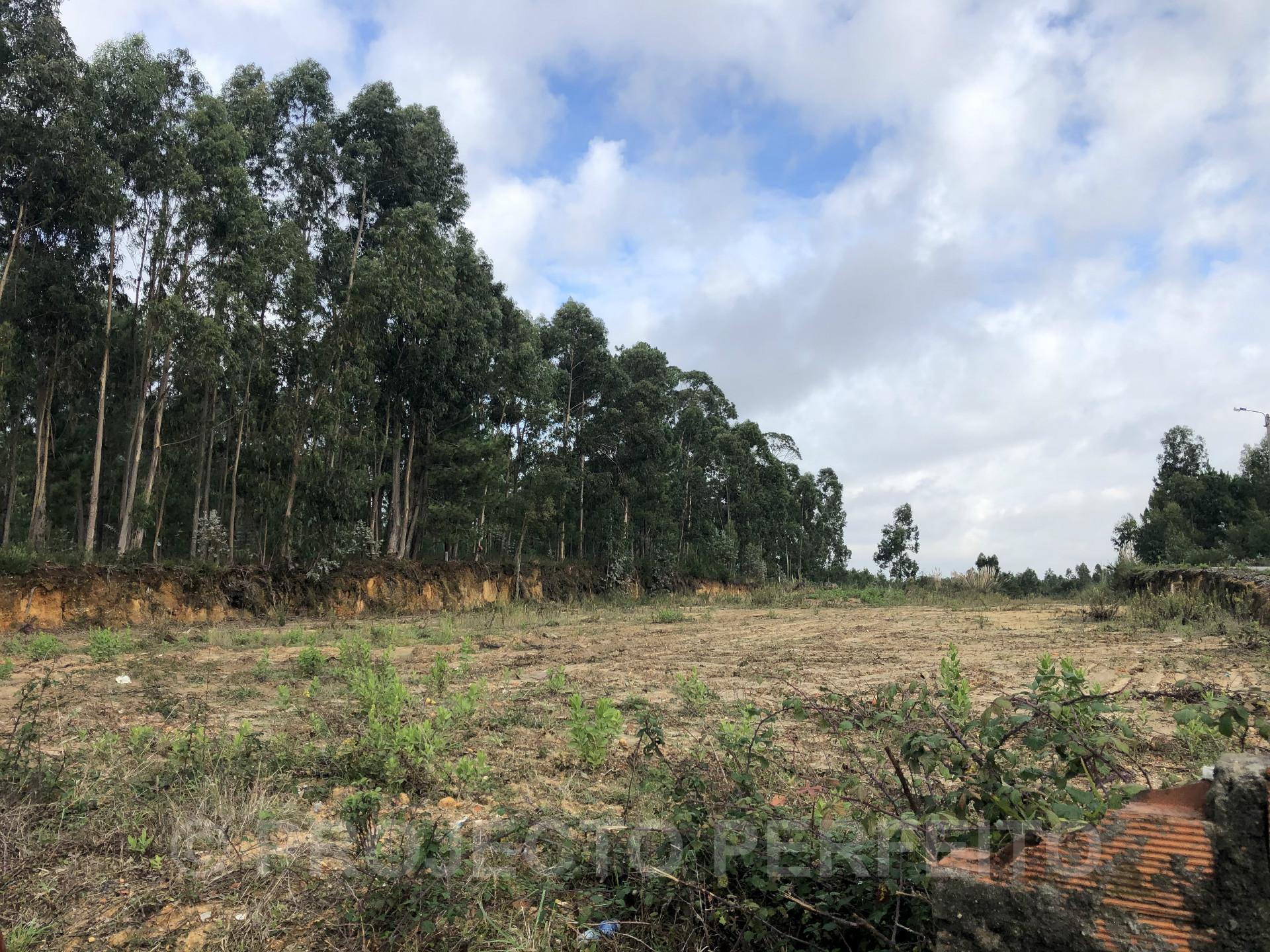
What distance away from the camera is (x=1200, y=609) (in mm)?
11867

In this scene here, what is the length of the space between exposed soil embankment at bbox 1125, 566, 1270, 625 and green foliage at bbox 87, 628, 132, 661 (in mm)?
15686

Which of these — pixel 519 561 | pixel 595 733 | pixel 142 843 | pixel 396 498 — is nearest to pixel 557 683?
pixel 595 733

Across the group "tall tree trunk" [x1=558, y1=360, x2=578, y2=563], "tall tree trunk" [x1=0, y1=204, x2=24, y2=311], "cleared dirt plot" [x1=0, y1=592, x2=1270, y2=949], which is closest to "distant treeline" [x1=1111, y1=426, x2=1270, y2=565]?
"tall tree trunk" [x1=558, y1=360, x2=578, y2=563]

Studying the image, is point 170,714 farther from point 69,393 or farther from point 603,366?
point 603,366

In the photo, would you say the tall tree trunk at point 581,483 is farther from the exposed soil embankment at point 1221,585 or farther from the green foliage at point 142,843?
the green foliage at point 142,843

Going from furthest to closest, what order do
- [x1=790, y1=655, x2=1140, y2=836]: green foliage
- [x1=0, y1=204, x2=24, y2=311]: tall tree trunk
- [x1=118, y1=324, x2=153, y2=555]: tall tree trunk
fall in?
[x1=118, y1=324, x2=153, y2=555]: tall tree trunk, [x1=0, y1=204, x2=24, y2=311]: tall tree trunk, [x1=790, y1=655, x2=1140, y2=836]: green foliage

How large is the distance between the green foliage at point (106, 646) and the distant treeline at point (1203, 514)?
3926 cm

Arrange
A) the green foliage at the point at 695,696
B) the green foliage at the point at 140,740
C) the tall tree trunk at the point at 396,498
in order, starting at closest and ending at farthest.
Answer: the green foliage at the point at 140,740, the green foliage at the point at 695,696, the tall tree trunk at the point at 396,498

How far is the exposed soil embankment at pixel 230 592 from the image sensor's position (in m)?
14.7

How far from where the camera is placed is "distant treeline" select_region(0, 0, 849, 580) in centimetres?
1941

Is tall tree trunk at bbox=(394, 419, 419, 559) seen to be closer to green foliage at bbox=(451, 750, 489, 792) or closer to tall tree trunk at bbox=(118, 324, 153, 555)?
tall tree trunk at bbox=(118, 324, 153, 555)

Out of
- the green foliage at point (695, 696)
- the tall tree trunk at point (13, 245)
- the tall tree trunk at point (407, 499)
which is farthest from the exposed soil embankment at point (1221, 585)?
the tall tree trunk at point (13, 245)

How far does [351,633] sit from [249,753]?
8.83 metres

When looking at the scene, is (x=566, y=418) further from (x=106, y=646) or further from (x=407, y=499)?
(x=106, y=646)
